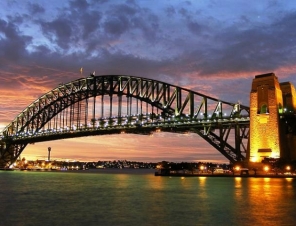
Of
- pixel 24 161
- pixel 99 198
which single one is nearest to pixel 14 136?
pixel 24 161

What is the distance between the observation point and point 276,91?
62281 millimetres

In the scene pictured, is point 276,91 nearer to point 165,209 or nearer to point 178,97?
point 178,97

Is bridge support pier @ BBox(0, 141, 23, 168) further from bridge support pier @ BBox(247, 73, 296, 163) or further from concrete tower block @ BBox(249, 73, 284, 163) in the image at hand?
bridge support pier @ BBox(247, 73, 296, 163)

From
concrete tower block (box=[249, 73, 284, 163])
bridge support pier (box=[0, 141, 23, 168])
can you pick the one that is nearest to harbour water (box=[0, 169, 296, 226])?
concrete tower block (box=[249, 73, 284, 163])

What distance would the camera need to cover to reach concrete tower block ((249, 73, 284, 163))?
6088 cm

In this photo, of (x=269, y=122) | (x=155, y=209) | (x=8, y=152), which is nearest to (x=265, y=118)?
(x=269, y=122)

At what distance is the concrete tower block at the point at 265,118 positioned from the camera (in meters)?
60.9

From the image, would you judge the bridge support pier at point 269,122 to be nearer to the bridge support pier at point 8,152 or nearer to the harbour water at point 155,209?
the harbour water at point 155,209

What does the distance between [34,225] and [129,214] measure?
20.3 feet

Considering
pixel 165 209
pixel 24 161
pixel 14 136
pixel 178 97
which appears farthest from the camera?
pixel 24 161

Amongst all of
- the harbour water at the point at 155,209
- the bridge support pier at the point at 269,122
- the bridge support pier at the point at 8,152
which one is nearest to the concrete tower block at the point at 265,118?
the bridge support pier at the point at 269,122

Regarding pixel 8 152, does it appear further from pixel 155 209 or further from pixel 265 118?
pixel 155 209

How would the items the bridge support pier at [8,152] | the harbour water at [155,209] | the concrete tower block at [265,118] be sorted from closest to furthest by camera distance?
the harbour water at [155,209] < the concrete tower block at [265,118] < the bridge support pier at [8,152]

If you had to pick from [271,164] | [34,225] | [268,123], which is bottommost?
[34,225]
